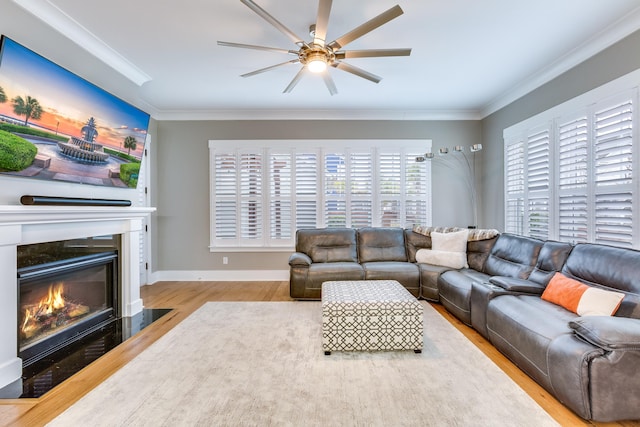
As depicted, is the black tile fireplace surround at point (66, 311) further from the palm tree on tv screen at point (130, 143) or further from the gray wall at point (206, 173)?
the gray wall at point (206, 173)

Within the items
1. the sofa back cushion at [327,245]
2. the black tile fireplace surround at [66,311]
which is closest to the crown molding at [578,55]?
the sofa back cushion at [327,245]

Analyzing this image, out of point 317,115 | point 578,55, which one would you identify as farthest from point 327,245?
point 578,55

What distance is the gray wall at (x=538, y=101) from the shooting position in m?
2.75

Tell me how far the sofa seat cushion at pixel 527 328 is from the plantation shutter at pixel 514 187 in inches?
73.1

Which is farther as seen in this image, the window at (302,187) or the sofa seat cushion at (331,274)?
the window at (302,187)

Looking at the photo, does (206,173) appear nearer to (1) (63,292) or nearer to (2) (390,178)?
(1) (63,292)

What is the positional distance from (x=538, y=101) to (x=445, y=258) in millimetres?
2307

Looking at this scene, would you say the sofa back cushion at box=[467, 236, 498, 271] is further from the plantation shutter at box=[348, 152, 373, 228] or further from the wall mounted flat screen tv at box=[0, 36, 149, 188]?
the wall mounted flat screen tv at box=[0, 36, 149, 188]

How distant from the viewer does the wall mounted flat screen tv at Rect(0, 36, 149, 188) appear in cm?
215

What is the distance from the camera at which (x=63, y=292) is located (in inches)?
114

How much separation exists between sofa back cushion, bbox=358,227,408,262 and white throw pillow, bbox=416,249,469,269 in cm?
37

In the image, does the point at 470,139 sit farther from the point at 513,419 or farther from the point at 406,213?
the point at 513,419

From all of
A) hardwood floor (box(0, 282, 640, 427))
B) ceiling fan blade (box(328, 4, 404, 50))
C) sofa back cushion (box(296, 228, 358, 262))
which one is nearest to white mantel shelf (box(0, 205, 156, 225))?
hardwood floor (box(0, 282, 640, 427))

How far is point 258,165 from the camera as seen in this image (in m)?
5.19
